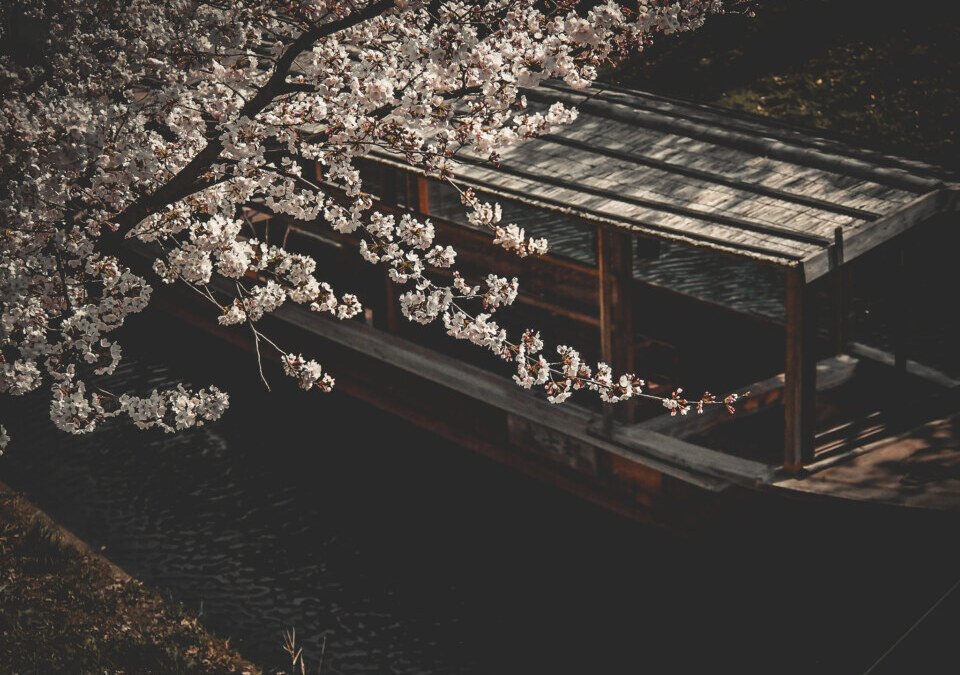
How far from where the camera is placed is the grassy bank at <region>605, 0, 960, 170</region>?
58.6ft

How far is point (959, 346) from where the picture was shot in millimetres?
14641

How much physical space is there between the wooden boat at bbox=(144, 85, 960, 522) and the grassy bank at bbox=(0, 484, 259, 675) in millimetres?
3860

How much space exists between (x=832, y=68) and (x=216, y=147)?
15.1m

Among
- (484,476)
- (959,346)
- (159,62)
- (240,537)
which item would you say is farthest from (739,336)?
(159,62)

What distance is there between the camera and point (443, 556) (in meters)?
11.4

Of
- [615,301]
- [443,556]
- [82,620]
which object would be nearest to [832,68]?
[615,301]

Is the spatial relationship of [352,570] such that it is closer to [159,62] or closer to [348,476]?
[348,476]

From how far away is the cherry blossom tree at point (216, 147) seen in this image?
7.47m

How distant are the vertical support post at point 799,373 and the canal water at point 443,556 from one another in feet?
1.90

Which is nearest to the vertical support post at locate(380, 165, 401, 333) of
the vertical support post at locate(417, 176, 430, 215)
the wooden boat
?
the wooden boat

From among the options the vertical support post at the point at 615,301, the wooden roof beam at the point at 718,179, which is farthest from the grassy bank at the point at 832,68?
the vertical support post at the point at 615,301

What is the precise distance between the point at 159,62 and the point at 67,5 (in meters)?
0.91

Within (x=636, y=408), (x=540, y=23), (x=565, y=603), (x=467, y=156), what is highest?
(x=540, y=23)

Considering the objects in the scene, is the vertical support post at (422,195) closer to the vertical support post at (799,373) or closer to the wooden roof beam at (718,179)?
→ the wooden roof beam at (718,179)
